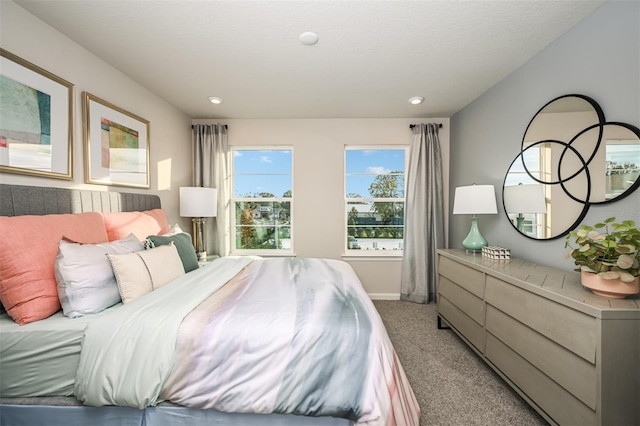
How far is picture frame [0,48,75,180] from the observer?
60.2 inches

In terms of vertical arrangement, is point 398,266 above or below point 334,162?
below

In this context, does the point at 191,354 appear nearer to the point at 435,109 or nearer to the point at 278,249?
the point at 278,249

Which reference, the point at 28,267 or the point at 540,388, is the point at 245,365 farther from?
the point at 540,388

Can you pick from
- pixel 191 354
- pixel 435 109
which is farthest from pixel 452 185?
pixel 191 354

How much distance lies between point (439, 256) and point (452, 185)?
1.29 metres

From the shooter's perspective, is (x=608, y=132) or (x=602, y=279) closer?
(x=602, y=279)

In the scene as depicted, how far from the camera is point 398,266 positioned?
374 centimetres

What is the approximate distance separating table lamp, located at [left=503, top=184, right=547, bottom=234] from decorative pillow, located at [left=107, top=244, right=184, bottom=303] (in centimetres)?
290

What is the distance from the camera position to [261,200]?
388cm

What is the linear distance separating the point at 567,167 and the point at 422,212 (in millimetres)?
1796

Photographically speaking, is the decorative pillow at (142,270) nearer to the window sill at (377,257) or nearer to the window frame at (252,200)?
the window frame at (252,200)

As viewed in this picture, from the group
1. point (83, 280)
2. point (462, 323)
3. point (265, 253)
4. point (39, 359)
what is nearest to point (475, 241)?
point (462, 323)

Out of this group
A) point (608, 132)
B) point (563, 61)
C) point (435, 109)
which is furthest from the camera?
point (435, 109)

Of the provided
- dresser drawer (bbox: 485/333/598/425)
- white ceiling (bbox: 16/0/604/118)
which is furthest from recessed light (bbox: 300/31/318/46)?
dresser drawer (bbox: 485/333/598/425)
